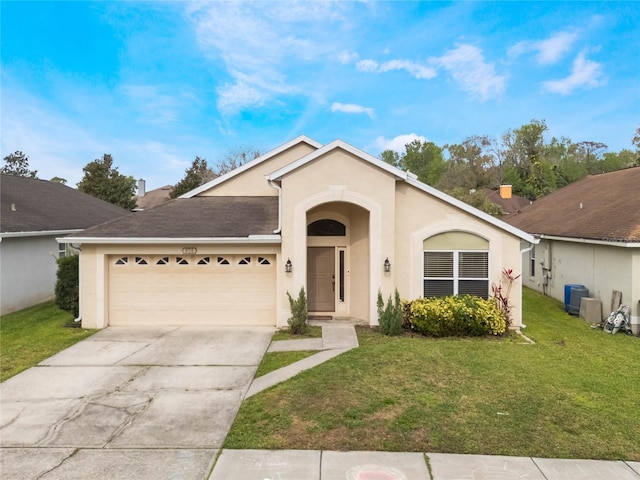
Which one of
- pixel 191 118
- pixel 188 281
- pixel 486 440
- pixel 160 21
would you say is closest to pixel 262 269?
pixel 188 281

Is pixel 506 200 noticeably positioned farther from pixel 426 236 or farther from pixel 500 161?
pixel 426 236

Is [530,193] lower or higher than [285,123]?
lower

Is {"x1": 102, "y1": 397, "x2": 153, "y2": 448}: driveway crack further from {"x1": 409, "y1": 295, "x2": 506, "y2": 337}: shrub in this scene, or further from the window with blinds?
the window with blinds

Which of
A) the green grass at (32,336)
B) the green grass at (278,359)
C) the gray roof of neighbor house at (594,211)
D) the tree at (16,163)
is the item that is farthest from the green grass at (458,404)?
the tree at (16,163)

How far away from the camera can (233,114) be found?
28.7 meters

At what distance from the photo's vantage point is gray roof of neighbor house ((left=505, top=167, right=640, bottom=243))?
1148cm

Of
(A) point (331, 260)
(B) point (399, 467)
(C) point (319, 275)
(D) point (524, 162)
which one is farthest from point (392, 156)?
(B) point (399, 467)

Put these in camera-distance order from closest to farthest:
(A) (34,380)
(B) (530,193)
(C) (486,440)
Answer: (C) (486,440) → (A) (34,380) → (B) (530,193)

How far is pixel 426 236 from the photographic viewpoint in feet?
34.7

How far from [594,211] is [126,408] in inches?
628

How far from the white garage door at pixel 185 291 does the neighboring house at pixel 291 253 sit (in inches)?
1.1

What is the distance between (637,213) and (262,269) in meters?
11.2

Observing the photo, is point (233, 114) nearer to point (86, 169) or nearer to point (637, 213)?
point (86, 169)

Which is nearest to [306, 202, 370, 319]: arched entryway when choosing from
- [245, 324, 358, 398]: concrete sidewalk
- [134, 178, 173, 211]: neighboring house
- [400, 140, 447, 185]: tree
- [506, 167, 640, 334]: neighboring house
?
[245, 324, 358, 398]: concrete sidewalk
